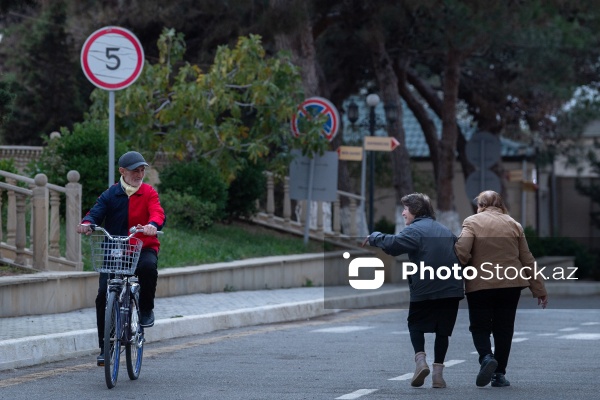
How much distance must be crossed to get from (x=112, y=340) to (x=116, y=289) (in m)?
0.41

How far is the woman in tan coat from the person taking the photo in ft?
34.2

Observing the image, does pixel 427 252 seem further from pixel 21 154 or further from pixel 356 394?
pixel 21 154

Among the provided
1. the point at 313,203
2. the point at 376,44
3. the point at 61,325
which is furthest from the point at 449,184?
the point at 61,325

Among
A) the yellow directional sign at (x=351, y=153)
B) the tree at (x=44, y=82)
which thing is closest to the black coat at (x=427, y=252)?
the yellow directional sign at (x=351, y=153)

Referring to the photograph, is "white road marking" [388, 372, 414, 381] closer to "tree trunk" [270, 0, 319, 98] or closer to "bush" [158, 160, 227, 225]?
"bush" [158, 160, 227, 225]

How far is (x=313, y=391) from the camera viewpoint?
32.9 ft

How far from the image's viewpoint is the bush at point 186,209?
71.3 feet

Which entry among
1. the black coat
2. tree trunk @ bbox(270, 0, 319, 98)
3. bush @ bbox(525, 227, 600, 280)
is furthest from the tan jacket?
bush @ bbox(525, 227, 600, 280)

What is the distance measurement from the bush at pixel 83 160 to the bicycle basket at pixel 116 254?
876 centimetres

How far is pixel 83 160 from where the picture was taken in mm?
18969

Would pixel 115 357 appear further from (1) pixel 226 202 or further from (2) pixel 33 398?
(1) pixel 226 202

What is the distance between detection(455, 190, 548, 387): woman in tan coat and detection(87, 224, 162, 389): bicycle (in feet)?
8.38

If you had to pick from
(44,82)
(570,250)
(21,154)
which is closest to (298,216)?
(21,154)

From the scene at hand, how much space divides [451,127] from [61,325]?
22.2 m
